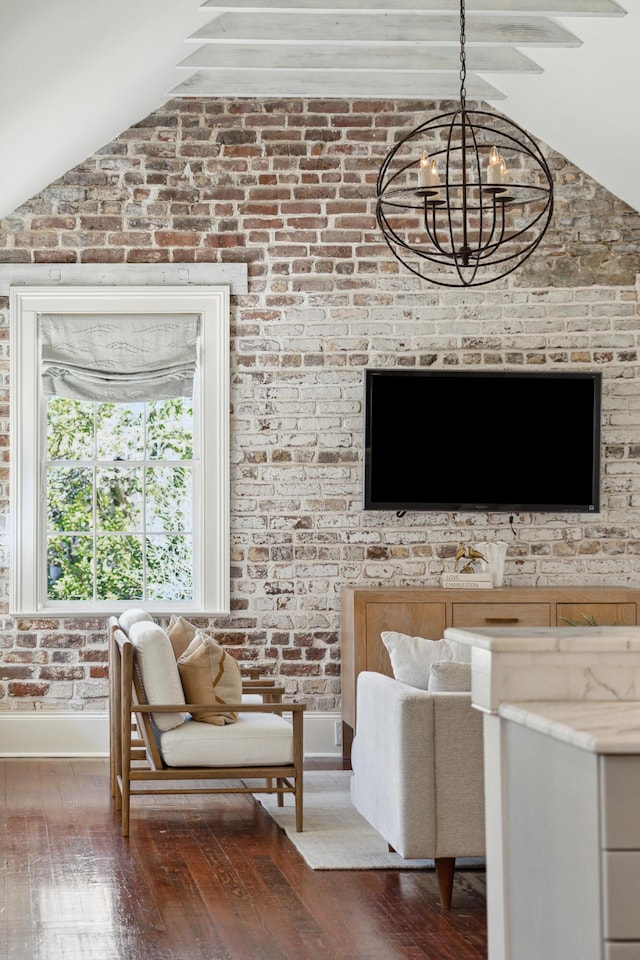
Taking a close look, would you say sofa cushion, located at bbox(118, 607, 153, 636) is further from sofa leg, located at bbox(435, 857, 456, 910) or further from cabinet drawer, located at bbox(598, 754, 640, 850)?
cabinet drawer, located at bbox(598, 754, 640, 850)

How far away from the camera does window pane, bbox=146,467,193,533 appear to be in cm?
724

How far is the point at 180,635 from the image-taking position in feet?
18.5

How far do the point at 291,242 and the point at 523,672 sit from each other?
5043 millimetres

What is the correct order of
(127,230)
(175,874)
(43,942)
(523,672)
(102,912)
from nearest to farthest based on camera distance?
(523,672), (43,942), (102,912), (175,874), (127,230)

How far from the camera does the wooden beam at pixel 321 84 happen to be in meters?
6.69

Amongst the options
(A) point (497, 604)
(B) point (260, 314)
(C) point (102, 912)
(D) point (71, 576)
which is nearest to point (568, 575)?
(A) point (497, 604)

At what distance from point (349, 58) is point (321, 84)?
0.34m

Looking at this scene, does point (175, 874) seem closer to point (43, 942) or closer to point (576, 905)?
point (43, 942)

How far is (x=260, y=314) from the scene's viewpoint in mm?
7188

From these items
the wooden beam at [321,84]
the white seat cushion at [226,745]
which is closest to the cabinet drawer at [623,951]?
the white seat cushion at [226,745]

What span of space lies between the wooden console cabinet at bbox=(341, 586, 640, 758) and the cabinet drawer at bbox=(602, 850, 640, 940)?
4.42 m

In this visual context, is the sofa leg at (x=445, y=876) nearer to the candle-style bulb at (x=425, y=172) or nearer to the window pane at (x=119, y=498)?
the candle-style bulb at (x=425, y=172)

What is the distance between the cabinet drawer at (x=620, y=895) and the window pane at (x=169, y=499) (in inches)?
208

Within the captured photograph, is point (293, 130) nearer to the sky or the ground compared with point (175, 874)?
nearer to the sky
